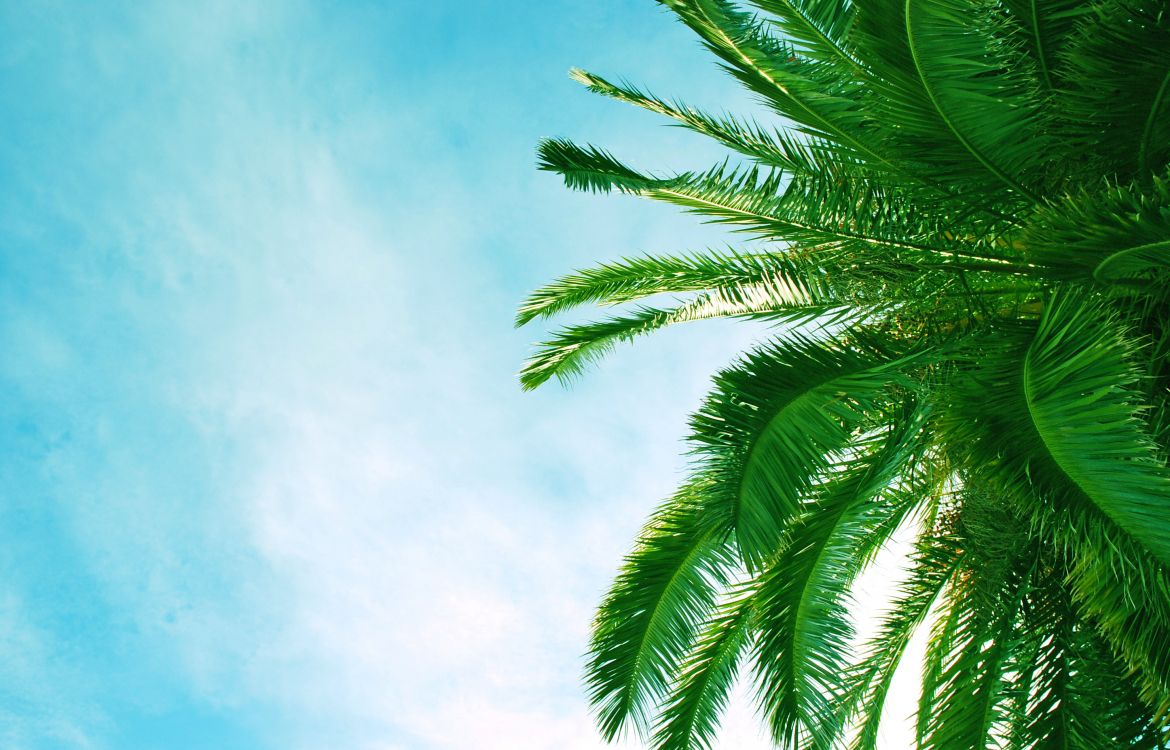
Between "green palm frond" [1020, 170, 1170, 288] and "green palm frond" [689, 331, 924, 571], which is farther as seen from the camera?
"green palm frond" [689, 331, 924, 571]

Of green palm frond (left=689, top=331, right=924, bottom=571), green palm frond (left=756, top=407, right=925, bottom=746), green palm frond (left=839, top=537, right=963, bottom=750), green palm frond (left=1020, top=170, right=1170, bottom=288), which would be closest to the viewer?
green palm frond (left=1020, top=170, right=1170, bottom=288)

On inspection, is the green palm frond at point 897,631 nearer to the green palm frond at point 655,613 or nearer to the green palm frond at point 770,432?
the green palm frond at point 655,613

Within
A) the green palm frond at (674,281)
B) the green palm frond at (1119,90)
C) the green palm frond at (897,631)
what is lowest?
the green palm frond at (897,631)

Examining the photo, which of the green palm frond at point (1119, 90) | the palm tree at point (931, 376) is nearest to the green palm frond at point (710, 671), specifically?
the palm tree at point (931, 376)

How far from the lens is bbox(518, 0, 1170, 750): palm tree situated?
4.18 metres

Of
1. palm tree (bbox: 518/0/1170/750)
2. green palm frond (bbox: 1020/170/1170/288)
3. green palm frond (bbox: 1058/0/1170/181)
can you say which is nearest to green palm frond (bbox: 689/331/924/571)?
palm tree (bbox: 518/0/1170/750)

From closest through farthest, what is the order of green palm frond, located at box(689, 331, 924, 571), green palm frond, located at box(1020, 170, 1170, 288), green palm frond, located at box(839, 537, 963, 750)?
green palm frond, located at box(1020, 170, 1170, 288) < green palm frond, located at box(689, 331, 924, 571) < green palm frond, located at box(839, 537, 963, 750)

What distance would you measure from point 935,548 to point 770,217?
9.23 feet

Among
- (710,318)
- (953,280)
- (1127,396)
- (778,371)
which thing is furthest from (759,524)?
(710,318)

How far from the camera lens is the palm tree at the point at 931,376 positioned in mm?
4176

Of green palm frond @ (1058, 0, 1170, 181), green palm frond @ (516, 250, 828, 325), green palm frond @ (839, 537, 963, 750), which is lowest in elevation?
green palm frond @ (839, 537, 963, 750)

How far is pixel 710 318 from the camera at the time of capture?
658 cm

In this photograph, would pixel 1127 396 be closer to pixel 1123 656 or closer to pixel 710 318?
pixel 1123 656

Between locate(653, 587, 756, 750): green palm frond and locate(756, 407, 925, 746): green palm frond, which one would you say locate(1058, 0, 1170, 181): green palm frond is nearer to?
locate(756, 407, 925, 746): green palm frond
